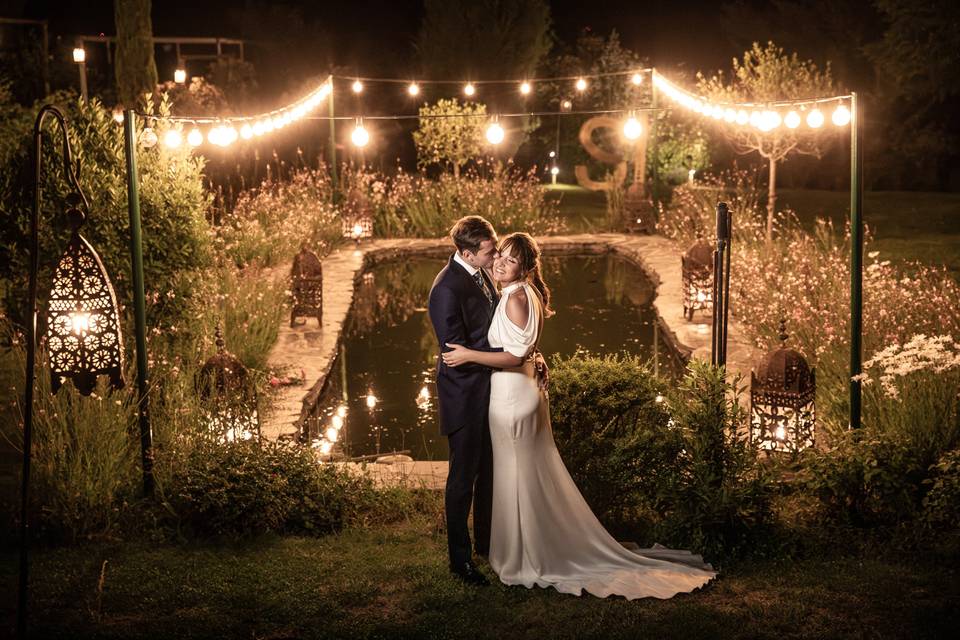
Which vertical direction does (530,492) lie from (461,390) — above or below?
below

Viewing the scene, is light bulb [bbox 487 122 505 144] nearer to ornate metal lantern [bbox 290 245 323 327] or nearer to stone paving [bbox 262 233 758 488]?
stone paving [bbox 262 233 758 488]

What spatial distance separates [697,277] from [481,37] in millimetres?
15329

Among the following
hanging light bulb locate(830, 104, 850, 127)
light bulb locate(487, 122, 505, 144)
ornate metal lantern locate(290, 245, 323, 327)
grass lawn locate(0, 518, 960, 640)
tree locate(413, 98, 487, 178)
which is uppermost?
tree locate(413, 98, 487, 178)

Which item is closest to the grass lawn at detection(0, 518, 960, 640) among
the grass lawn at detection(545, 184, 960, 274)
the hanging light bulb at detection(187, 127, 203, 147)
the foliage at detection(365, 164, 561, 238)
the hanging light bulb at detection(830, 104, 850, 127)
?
the hanging light bulb at detection(187, 127, 203, 147)

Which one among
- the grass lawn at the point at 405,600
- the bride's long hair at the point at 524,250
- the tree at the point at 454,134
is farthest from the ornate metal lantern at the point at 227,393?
the tree at the point at 454,134

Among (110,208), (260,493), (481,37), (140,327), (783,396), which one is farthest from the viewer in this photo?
(481,37)

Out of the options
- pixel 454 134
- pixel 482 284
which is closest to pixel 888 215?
pixel 454 134

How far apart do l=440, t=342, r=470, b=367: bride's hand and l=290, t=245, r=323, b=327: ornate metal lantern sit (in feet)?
22.7

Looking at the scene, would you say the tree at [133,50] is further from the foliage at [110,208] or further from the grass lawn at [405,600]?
the grass lawn at [405,600]

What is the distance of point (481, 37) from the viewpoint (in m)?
26.1

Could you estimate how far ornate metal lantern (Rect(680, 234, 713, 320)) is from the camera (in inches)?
481

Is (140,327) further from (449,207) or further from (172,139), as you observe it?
(449,207)

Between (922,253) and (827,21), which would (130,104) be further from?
(827,21)

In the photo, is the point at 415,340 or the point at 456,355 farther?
the point at 415,340
